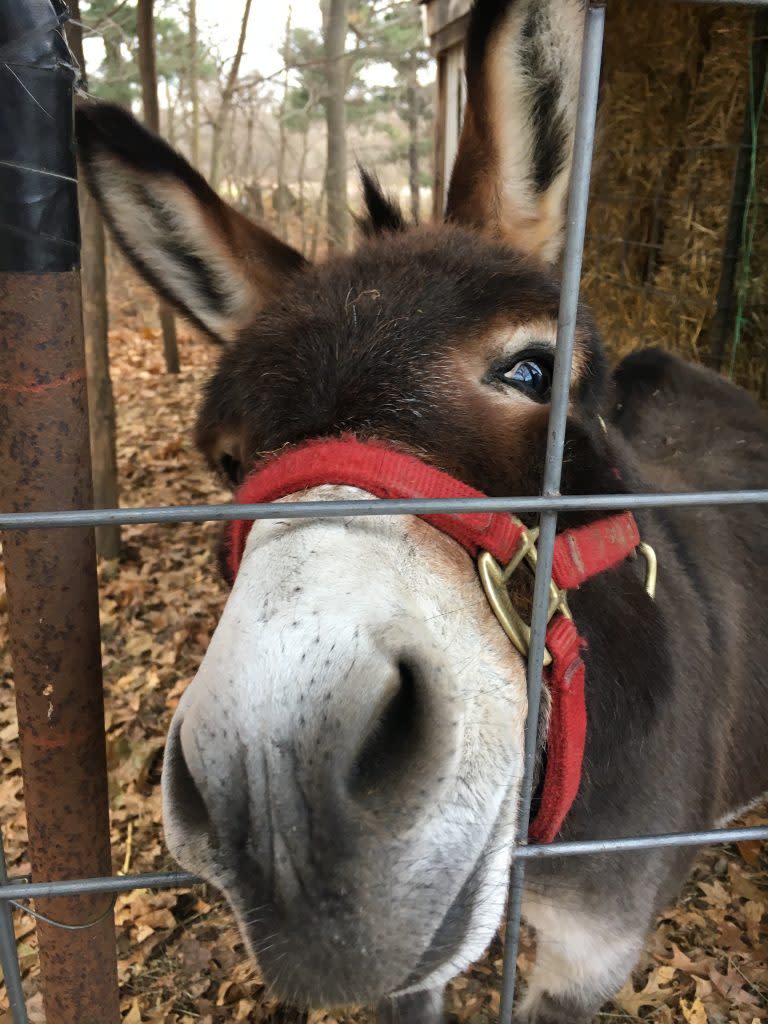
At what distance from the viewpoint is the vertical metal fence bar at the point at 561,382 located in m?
0.96

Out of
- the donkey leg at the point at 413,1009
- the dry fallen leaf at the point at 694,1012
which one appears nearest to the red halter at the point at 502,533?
the donkey leg at the point at 413,1009

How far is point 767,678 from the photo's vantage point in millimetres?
2471

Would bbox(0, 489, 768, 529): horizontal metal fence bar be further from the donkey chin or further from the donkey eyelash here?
the donkey eyelash

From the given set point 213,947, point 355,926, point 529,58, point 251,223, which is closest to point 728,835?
point 355,926

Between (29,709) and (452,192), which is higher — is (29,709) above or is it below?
below

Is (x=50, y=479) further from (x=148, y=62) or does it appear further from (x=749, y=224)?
(x=148, y=62)

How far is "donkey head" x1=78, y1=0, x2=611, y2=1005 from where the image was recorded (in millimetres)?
950

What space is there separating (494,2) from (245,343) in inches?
32.3

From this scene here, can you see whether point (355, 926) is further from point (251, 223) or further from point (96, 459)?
point (96, 459)

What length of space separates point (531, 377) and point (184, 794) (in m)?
0.99

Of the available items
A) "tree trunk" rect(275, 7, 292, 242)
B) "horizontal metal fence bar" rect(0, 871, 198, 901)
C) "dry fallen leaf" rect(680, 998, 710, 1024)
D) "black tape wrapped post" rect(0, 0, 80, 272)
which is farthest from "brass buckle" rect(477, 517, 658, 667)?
"tree trunk" rect(275, 7, 292, 242)

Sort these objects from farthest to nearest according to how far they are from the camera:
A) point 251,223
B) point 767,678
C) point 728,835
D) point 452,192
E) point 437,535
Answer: point 767,678 → point 251,223 → point 452,192 → point 728,835 → point 437,535

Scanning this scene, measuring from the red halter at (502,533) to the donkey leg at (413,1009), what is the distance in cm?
106

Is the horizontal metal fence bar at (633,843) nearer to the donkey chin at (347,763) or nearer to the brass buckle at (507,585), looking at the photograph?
the donkey chin at (347,763)
